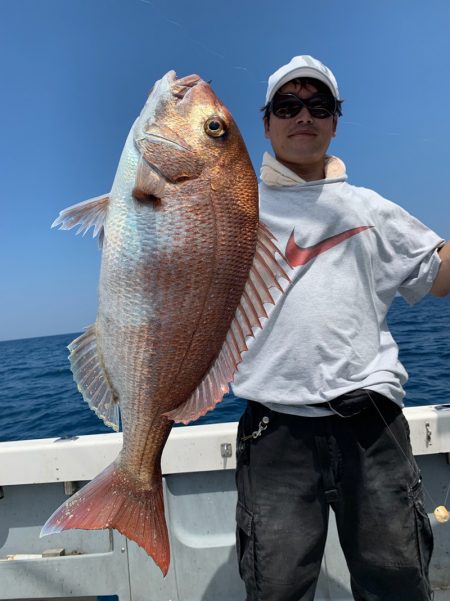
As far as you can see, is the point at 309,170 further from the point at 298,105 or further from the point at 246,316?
the point at 246,316

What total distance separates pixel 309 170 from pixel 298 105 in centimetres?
35

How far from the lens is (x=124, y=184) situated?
5.42 feet

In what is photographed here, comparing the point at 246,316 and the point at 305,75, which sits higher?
the point at 305,75

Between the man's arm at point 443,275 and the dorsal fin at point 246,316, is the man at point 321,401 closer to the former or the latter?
the man's arm at point 443,275

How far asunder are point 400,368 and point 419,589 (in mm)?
1014

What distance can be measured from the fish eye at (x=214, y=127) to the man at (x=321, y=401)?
640 millimetres

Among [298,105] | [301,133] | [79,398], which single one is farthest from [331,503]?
[79,398]

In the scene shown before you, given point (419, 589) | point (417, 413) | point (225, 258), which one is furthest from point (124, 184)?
point (417, 413)

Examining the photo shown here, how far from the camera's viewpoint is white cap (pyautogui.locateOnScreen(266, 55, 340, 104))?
86.3 inches

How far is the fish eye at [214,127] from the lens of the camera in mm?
1726

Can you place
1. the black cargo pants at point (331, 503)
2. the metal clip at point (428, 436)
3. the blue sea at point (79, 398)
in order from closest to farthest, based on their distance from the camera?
the black cargo pants at point (331, 503) < the metal clip at point (428, 436) < the blue sea at point (79, 398)

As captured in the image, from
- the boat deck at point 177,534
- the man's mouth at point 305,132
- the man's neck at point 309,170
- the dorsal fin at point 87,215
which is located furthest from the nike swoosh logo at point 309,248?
the boat deck at point 177,534

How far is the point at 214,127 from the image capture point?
68.1 inches

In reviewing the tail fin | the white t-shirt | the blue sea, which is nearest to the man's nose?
the white t-shirt
